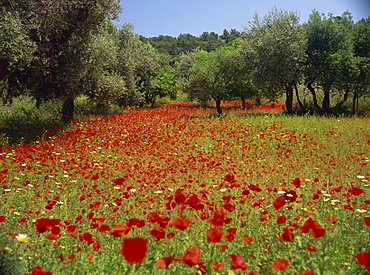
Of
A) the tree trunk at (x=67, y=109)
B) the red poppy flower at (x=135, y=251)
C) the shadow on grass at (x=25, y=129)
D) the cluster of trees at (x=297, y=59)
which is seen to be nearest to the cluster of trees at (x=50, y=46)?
the tree trunk at (x=67, y=109)

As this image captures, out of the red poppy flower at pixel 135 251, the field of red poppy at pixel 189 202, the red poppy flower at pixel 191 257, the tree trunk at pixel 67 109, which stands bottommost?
the field of red poppy at pixel 189 202

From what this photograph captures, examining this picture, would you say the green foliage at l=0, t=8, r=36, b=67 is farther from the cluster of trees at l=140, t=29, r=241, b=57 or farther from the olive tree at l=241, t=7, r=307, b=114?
the cluster of trees at l=140, t=29, r=241, b=57

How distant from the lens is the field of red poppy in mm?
2121

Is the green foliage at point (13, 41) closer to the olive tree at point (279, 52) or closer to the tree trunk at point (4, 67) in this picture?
the tree trunk at point (4, 67)

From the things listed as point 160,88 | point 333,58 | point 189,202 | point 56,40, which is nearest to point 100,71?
point 56,40

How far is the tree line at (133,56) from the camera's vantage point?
1076cm

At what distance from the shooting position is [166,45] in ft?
382

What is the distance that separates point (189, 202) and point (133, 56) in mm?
29135

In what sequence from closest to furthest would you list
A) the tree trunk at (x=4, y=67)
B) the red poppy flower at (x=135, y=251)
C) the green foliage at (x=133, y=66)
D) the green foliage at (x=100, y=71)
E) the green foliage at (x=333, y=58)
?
the red poppy flower at (x=135, y=251)
the tree trunk at (x=4, y=67)
the green foliage at (x=100, y=71)
the green foliage at (x=333, y=58)
the green foliage at (x=133, y=66)

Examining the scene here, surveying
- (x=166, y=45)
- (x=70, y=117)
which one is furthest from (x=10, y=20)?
(x=166, y=45)

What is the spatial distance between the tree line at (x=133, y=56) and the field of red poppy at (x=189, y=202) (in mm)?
2988

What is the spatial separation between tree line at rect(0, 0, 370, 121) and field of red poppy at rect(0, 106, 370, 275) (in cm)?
299

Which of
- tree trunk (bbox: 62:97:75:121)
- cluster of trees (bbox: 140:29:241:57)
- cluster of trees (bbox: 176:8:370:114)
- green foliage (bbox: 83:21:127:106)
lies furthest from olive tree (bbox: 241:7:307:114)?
cluster of trees (bbox: 140:29:241:57)

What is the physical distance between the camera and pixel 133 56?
96.9 ft
